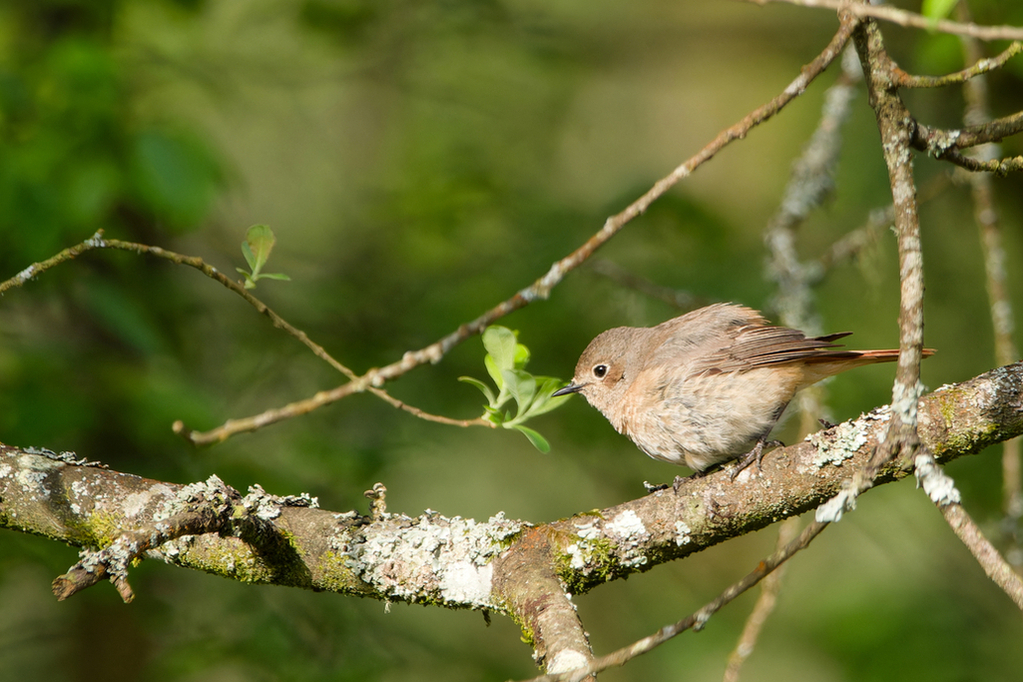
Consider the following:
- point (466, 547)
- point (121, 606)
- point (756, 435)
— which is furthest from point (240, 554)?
point (121, 606)

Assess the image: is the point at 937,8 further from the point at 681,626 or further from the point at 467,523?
the point at 467,523

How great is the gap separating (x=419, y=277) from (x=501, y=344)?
372cm

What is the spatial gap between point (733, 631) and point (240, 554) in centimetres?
526

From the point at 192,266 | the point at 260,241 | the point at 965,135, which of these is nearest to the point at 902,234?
the point at 965,135

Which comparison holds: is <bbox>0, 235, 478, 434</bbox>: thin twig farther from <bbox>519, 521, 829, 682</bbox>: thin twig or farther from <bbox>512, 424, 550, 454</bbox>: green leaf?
<bbox>519, 521, 829, 682</bbox>: thin twig

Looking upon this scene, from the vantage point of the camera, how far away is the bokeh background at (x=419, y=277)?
12.8 ft

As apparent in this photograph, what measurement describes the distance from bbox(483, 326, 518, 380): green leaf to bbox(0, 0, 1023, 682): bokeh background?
6.65ft

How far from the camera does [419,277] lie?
5.89 meters

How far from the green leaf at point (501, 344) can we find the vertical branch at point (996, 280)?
2.65m

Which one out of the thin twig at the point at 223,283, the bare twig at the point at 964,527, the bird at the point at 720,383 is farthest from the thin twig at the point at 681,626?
the bird at the point at 720,383

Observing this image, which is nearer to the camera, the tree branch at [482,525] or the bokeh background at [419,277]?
the tree branch at [482,525]

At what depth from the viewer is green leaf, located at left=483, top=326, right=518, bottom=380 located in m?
2.22

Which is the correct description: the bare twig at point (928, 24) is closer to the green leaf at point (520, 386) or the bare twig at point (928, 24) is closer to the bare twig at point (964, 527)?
the bare twig at point (964, 527)

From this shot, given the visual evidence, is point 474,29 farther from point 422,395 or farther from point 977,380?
point 977,380
